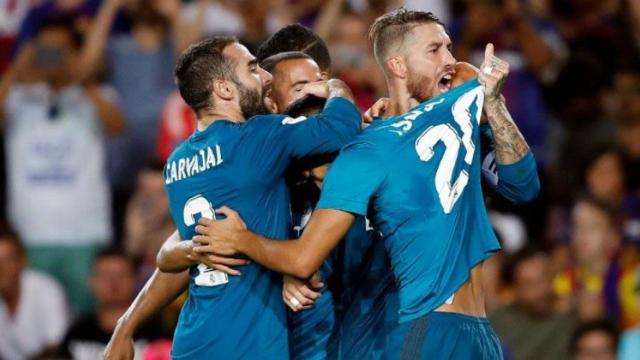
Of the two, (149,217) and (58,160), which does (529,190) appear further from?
(58,160)

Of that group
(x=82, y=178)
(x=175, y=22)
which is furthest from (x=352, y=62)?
(x=82, y=178)

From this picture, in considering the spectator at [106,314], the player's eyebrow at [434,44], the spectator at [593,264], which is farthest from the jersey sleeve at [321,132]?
the spectator at [593,264]

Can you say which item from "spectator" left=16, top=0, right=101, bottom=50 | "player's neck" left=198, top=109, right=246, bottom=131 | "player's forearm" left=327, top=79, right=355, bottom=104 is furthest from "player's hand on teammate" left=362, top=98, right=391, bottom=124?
"spectator" left=16, top=0, right=101, bottom=50

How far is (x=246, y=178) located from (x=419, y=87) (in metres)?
0.77

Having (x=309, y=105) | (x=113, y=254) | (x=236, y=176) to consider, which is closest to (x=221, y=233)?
(x=236, y=176)

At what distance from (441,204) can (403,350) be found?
547mm

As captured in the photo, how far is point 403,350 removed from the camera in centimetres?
496

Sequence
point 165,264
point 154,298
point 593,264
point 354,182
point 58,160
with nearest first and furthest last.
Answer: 1. point 354,182
2. point 165,264
3. point 154,298
4. point 593,264
5. point 58,160

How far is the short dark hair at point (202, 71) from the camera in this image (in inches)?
206

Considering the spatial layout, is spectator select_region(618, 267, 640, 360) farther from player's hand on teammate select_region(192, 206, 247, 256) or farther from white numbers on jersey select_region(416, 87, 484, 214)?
player's hand on teammate select_region(192, 206, 247, 256)

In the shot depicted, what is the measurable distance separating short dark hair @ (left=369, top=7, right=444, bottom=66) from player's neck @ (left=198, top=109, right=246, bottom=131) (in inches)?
24.3

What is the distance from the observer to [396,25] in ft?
17.5

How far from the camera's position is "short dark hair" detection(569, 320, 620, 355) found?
26.8 ft

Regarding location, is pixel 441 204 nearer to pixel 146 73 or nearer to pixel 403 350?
pixel 403 350
